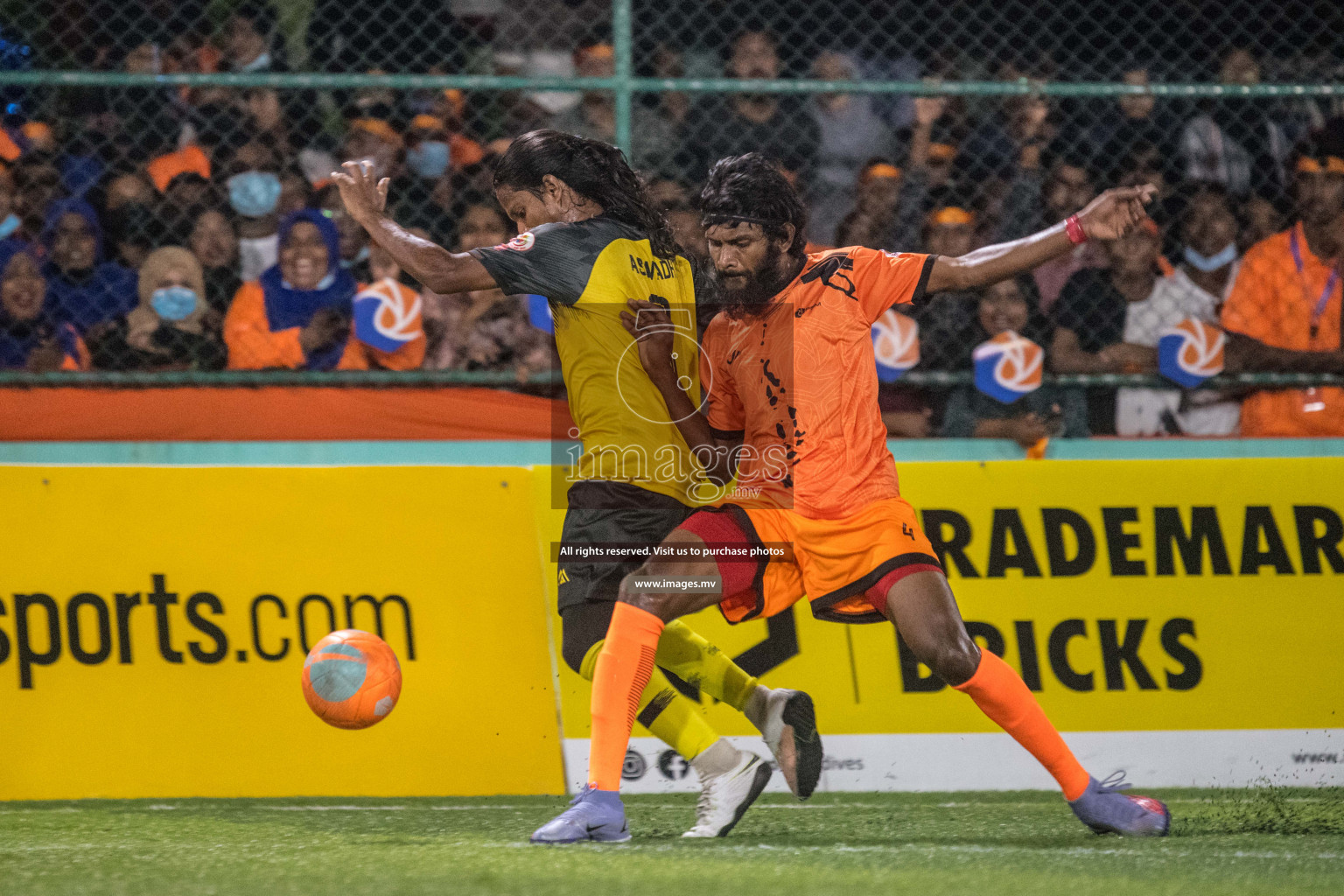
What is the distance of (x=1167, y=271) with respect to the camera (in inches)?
262

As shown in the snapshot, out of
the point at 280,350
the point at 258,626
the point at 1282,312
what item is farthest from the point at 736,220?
the point at 1282,312

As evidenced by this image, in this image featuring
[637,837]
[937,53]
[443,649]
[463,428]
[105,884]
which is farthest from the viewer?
[937,53]

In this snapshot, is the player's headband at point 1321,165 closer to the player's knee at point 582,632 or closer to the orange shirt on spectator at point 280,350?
the orange shirt on spectator at point 280,350

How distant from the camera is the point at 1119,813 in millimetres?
3889

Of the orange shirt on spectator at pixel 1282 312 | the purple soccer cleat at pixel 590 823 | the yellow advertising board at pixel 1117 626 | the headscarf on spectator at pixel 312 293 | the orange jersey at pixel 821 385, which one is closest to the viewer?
the purple soccer cleat at pixel 590 823

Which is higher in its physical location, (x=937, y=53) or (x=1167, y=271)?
(x=937, y=53)

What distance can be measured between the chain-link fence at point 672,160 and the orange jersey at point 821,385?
1.75 m

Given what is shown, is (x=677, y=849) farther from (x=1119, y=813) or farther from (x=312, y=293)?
(x=312, y=293)

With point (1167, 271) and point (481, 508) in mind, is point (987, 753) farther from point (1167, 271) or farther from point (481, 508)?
point (1167, 271)

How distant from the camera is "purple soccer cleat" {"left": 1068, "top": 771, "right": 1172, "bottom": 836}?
12.7 feet

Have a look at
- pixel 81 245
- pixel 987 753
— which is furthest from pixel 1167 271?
pixel 81 245

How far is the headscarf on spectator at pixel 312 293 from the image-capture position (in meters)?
6.16

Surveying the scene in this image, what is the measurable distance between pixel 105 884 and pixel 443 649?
2.06m

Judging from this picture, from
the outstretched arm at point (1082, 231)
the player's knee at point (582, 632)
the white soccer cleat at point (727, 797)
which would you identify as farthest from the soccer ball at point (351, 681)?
the outstretched arm at point (1082, 231)
